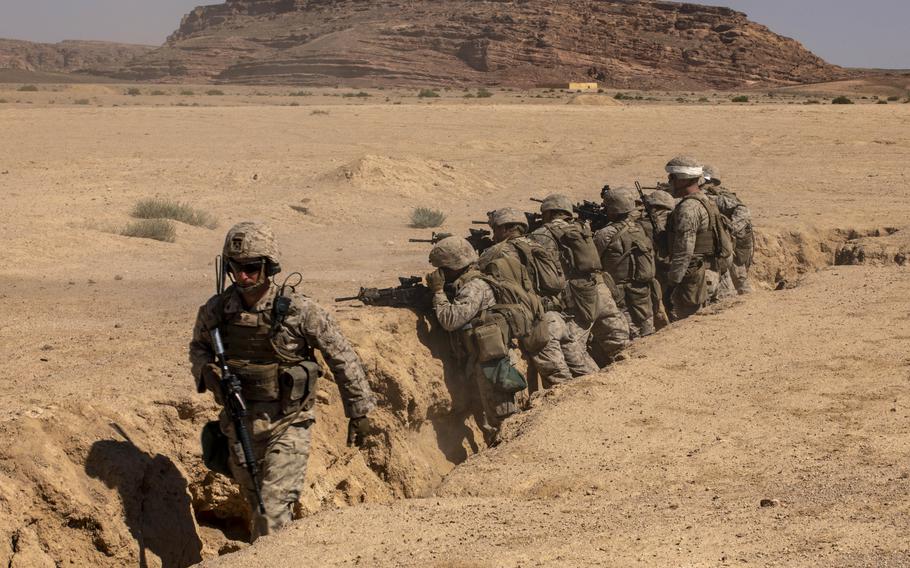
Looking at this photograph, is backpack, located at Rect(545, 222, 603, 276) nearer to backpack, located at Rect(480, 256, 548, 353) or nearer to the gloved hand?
backpack, located at Rect(480, 256, 548, 353)

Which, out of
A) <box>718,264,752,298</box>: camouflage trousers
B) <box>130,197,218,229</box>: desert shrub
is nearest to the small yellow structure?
<box>130,197,218,229</box>: desert shrub

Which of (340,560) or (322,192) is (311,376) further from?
(322,192)

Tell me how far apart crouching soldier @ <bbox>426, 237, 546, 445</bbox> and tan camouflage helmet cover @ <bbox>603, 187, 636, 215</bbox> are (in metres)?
2.64

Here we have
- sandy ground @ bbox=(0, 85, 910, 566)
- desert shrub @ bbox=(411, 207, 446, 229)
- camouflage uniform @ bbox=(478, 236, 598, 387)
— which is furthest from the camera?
desert shrub @ bbox=(411, 207, 446, 229)

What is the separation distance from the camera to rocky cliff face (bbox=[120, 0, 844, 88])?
74.9 meters

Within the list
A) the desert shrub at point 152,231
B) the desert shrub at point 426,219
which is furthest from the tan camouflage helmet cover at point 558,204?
the desert shrub at point 426,219

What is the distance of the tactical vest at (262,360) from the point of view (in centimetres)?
534

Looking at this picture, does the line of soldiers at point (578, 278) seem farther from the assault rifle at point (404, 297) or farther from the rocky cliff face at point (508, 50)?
the rocky cliff face at point (508, 50)

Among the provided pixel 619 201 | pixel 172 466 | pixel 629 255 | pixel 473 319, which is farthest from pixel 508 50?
pixel 172 466

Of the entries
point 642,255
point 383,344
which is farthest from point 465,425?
point 642,255

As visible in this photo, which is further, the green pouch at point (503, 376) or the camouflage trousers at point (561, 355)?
the camouflage trousers at point (561, 355)

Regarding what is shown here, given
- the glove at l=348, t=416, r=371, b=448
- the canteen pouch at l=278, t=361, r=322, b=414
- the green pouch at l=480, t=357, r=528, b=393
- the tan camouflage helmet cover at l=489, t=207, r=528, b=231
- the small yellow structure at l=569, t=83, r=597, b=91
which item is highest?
the small yellow structure at l=569, t=83, r=597, b=91

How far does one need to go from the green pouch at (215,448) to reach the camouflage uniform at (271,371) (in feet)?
0.16

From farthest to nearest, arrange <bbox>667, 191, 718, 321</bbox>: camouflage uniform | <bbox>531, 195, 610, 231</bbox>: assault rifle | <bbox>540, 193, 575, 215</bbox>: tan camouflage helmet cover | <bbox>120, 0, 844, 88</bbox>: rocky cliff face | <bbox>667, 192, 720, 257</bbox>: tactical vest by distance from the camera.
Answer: <bbox>120, 0, 844, 88</bbox>: rocky cliff face → <bbox>531, 195, 610, 231</bbox>: assault rifle → <bbox>667, 192, 720, 257</bbox>: tactical vest → <bbox>667, 191, 718, 321</bbox>: camouflage uniform → <bbox>540, 193, 575, 215</bbox>: tan camouflage helmet cover
